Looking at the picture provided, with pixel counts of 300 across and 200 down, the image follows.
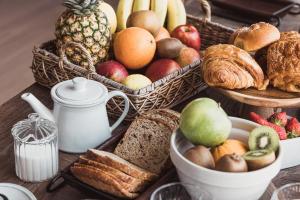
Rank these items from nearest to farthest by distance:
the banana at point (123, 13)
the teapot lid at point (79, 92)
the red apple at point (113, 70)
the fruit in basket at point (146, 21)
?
1. the teapot lid at point (79, 92)
2. the red apple at point (113, 70)
3. the fruit in basket at point (146, 21)
4. the banana at point (123, 13)

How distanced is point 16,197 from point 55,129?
16 centimetres

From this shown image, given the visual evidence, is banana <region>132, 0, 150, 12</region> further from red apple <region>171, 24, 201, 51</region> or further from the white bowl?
the white bowl

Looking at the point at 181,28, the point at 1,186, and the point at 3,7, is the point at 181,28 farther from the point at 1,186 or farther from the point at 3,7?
the point at 3,7

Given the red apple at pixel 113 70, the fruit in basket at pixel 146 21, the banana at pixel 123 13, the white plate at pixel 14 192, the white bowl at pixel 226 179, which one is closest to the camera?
the white bowl at pixel 226 179

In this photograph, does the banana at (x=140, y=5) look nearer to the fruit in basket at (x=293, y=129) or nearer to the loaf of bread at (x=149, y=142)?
the loaf of bread at (x=149, y=142)

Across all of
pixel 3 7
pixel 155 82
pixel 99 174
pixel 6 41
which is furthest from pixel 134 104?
pixel 3 7

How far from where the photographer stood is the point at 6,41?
348cm

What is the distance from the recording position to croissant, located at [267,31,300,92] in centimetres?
123

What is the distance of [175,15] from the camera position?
5.39 ft

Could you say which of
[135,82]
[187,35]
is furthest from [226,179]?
[187,35]

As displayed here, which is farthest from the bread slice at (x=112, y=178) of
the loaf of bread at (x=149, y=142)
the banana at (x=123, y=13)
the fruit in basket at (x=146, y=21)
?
the banana at (x=123, y=13)

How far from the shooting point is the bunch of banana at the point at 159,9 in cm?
158

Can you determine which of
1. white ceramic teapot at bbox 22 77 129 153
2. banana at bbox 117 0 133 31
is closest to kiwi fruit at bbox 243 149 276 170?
white ceramic teapot at bbox 22 77 129 153

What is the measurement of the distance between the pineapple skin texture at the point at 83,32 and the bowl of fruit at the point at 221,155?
47 centimetres
